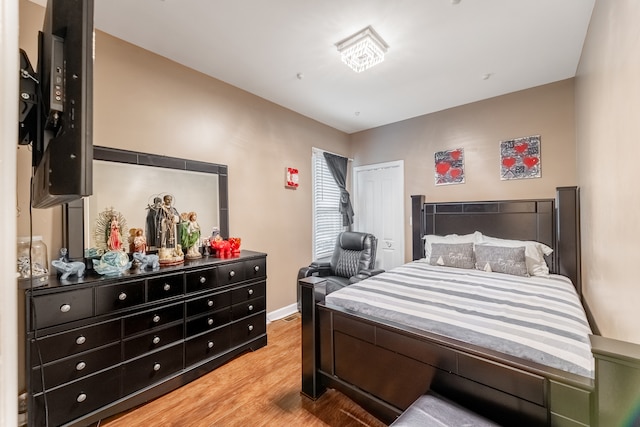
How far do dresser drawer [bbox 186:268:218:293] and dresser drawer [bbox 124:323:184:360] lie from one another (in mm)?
295

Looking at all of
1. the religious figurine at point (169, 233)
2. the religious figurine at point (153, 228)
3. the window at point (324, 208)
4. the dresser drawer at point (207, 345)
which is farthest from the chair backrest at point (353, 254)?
the religious figurine at point (153, 228)

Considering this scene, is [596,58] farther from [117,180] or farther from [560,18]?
[117,180]

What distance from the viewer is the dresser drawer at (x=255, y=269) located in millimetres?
2631

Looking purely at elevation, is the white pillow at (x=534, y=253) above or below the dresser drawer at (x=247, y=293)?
above

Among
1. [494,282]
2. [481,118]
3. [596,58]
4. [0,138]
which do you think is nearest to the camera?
[0,138]

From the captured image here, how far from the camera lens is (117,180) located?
2217 mm

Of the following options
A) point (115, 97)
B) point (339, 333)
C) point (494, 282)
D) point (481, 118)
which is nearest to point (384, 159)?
point (481, 118)

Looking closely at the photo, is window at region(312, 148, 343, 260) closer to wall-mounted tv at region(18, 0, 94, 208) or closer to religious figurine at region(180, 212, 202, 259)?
religious figurine at region(180, 212, 202, 259)

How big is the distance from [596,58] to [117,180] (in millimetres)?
3701

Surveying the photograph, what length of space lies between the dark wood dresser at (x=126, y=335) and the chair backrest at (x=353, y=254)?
151cm

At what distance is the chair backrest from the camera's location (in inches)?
140

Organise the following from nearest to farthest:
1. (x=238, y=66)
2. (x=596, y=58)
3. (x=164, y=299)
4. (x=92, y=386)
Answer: (x=92, y=386)
(x=596, y=58)
(x=164, y=299)
(x=238, y=66)

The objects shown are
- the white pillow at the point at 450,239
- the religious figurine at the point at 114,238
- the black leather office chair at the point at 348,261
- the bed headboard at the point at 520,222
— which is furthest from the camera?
the black leather office chair at the point at 348,261

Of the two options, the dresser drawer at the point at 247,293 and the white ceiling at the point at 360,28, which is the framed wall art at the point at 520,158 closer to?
the white ceiling at the point at 360,28
